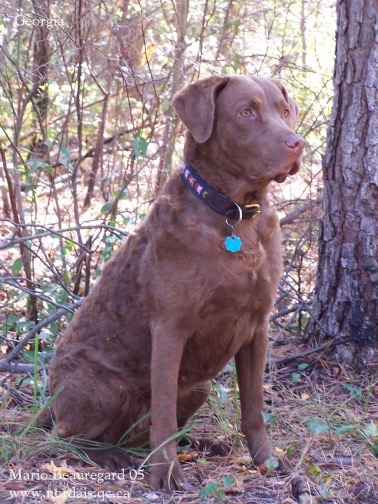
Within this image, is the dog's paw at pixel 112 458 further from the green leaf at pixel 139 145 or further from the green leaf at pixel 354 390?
the green leaf at pixel 139 145

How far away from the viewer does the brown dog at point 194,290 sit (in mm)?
3771

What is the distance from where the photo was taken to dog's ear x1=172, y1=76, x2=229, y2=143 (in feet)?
12.7

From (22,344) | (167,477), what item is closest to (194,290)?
(167,477)

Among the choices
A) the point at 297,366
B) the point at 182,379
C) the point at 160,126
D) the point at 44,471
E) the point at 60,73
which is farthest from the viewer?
the point at 160,126

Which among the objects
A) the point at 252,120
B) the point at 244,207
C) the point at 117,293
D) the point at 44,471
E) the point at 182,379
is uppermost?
the point at 252,120

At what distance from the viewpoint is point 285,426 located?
4.57 metres

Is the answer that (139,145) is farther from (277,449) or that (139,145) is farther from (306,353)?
(277,449)

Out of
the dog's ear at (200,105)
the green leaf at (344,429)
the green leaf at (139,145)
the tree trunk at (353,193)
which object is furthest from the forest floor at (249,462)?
the green leaf at (139,145)

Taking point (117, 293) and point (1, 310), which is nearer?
point (117, 293)

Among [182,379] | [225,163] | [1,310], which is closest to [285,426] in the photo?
[182,379]

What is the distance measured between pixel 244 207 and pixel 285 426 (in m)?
1.41

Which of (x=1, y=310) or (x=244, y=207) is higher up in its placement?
(x=244, y=207)

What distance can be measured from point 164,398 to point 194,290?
21.4 inches

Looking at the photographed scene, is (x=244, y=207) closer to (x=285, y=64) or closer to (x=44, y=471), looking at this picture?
(x=44, y=471)
